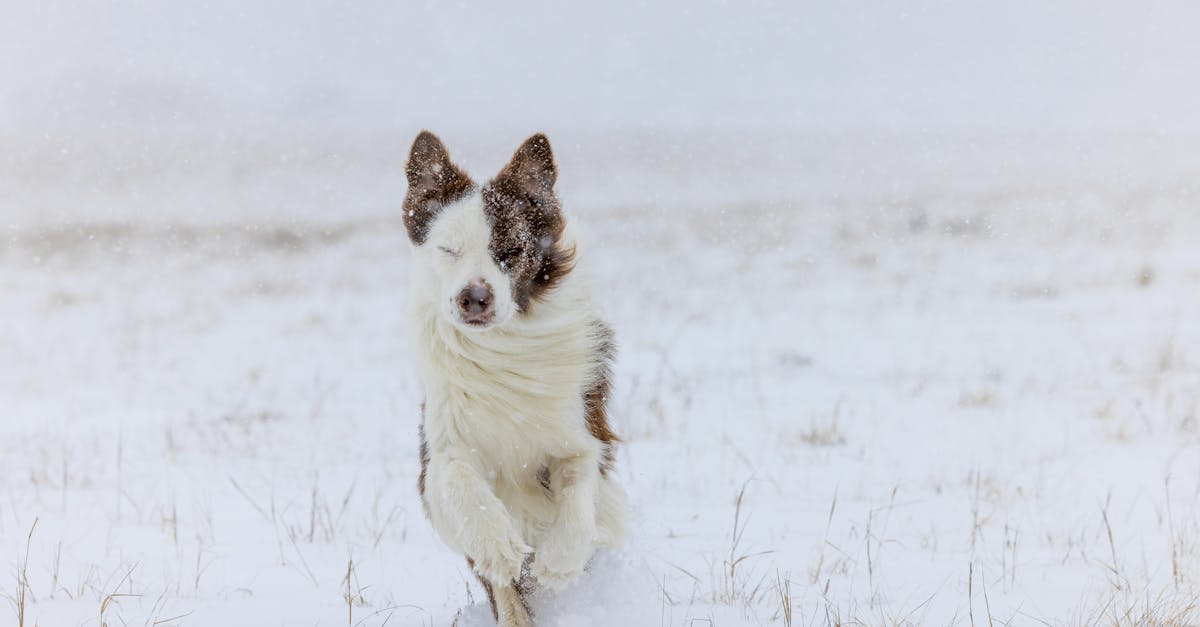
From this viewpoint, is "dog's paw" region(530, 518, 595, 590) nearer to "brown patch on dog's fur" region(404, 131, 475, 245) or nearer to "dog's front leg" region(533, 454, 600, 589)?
"dog's front leg" region(533, 454, 600, 589)

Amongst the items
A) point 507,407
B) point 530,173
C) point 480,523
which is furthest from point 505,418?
point 530,173

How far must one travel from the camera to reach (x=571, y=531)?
3678 millimetres

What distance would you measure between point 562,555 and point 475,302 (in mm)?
1082

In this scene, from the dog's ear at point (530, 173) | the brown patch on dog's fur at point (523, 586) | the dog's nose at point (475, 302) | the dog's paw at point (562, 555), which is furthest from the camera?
the brown patch on dog's fur at point (523, 586)

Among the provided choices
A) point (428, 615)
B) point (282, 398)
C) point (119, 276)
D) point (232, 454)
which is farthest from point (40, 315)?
point (428, 615)

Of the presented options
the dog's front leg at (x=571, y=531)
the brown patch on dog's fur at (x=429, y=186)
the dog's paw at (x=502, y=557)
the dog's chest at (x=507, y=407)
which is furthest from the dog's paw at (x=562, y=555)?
the brown patch on dog's fur at (x=429, y=186)

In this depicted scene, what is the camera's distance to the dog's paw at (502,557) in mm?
3570

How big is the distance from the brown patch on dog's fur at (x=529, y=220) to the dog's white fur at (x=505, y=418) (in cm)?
7

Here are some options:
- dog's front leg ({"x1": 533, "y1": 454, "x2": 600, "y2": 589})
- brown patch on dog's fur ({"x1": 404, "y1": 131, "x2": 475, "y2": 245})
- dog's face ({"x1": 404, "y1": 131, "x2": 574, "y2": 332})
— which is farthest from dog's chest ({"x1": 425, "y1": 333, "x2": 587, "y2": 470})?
brown patch on dog's fur ({"x1": 404, "y1": 131, "x2": 475, "y2": 245})

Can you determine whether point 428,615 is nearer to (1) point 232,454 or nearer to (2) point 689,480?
(2) point 689,480

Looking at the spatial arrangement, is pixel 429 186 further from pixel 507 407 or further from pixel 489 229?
pixel 507 407

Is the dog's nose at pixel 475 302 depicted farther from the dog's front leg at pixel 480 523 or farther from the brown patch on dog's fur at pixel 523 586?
the brown patch on dog's fur at pixel 523 586

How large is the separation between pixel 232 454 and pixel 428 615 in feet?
12.2

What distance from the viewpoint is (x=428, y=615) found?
418 centimetres
